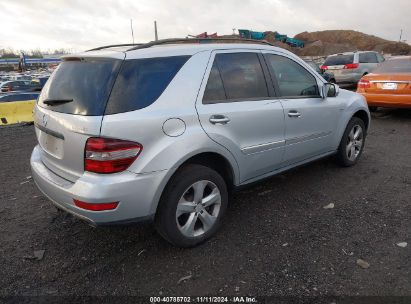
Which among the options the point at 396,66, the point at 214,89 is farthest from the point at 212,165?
the point at 396,66

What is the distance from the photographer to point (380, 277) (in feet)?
8.56

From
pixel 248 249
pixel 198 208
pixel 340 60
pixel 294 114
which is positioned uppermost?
pixel 340 60

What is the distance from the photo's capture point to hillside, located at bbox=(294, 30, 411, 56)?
198 feet

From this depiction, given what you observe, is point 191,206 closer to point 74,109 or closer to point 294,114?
point 74,109

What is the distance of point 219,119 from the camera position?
2.95 metres

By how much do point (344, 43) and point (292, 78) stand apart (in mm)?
82086

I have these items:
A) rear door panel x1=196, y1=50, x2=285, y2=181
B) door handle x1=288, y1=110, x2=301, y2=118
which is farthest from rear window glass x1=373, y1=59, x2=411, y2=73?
rear door panel x1=196, y1=50, x2=285, y2=181

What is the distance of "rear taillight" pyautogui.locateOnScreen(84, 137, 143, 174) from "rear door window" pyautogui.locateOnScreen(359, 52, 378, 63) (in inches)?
550

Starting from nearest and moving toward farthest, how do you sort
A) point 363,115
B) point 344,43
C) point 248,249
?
1. point 248,249
2. point 363,115
3. point 344,43

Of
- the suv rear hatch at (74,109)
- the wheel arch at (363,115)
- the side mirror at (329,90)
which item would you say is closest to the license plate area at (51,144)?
the suv rear hatch at (74,109)

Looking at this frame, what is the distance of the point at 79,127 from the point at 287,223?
2.22 m

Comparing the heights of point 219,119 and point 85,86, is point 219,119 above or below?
below

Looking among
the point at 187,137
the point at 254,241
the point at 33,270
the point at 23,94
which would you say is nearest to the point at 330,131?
the point at 254,241

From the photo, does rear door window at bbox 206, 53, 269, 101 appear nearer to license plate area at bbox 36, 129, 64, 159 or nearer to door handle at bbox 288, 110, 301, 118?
door handle at bbox 288, 110, 301, 118
